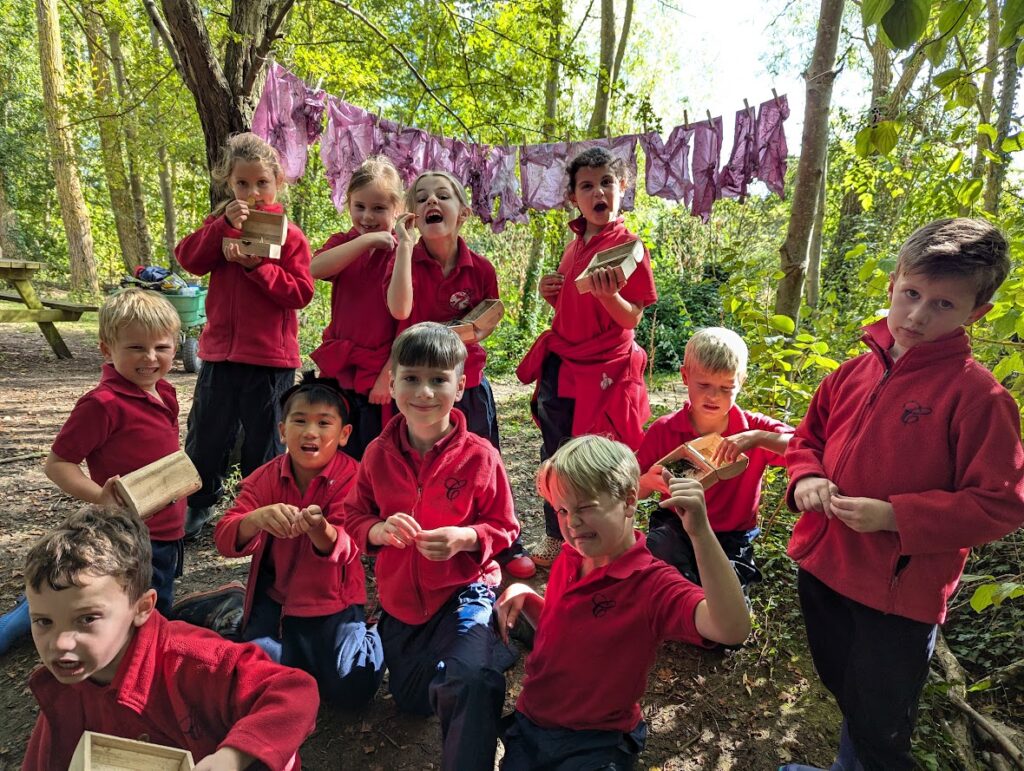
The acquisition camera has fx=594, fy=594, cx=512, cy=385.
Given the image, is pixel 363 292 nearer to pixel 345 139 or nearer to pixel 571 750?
pixel 571 750

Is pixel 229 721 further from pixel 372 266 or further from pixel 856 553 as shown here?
pixel 372 266

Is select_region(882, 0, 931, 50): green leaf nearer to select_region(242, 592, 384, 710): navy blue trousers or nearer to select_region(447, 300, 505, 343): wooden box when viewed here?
select_region(447, 300, 505, 343): wooden box

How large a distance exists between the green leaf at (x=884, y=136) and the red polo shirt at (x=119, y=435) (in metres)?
2.67

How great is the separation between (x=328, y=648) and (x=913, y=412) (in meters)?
1.99

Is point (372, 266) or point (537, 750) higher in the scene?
point (372, 266)

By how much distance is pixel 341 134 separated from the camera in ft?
17.3

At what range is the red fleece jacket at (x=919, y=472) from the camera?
1.42m

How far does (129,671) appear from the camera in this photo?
1396mm

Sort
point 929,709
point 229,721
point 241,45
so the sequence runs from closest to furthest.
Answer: point 229,721
point 929,709
point 241,45

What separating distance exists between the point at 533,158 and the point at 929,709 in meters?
5.23

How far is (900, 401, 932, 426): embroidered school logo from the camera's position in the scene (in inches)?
60.4

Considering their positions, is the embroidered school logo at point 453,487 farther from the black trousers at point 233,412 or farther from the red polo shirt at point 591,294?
the black trousers at point 233,412

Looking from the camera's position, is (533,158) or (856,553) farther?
(533,158)

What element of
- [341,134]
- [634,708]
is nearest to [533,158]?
[341,134]
